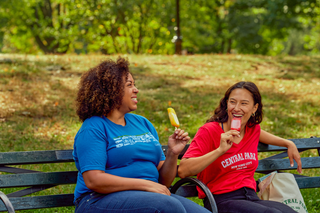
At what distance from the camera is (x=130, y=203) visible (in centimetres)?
238

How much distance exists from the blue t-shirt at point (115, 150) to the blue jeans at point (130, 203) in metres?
0.15

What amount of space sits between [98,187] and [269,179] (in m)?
1.76

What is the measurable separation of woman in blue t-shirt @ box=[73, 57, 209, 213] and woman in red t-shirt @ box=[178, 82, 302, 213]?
0.78ft

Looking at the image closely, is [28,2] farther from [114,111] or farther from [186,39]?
[114,111]

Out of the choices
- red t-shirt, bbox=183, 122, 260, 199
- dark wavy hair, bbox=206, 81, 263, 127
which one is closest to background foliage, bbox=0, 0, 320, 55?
dark wavy hair, bbox=206, 81, 263, 127

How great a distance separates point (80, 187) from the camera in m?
2.63

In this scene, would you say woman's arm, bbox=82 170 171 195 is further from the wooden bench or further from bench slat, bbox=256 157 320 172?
bench slat, bbox=256 157 320 172

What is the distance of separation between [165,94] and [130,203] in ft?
19.6

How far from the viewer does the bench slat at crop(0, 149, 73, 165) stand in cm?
298

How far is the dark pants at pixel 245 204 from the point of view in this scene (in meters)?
2.78

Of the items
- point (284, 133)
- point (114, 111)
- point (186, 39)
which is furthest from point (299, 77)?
point (186, 39)

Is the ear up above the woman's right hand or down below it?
above

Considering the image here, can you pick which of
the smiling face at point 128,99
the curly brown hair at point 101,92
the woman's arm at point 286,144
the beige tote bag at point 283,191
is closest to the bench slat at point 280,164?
the woman's arm at point 286,144

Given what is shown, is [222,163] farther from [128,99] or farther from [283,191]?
[128,99]
